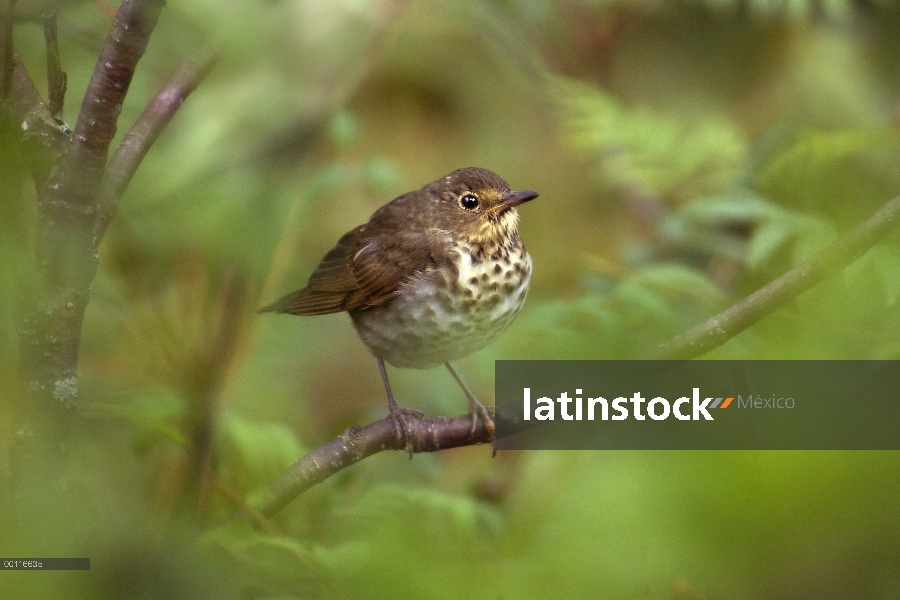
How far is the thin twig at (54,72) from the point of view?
3.10 feet

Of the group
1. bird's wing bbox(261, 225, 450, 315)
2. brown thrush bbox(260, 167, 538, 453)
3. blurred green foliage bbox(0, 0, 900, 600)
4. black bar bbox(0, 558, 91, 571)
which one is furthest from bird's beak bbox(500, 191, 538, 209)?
black bar bbox(0, 558, 91, 571)

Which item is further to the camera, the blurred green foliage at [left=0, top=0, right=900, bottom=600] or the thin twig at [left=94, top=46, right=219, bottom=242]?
the thin twig at [left=94, top=46, right=219, bottom=242]

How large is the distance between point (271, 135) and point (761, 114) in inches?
95.3

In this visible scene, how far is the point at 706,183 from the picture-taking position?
2.94 meters

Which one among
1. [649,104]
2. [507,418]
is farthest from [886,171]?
[649,104]

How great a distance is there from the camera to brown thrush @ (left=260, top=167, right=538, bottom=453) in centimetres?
176

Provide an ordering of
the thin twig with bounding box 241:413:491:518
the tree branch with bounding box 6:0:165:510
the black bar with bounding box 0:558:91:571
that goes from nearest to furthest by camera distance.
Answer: the black bar with bounding box 0:558:91:571 → the tree branch with bounding box 6:0:165:510 → the thin twig with bounding box 241:413:491:518

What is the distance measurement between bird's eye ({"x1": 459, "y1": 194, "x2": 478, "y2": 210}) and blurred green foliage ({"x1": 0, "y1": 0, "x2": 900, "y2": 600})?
26 centimetres

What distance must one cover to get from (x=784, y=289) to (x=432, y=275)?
973 millimetres

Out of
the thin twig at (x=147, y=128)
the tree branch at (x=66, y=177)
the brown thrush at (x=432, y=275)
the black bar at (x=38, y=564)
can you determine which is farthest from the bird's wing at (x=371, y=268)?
the black bar at (x=38, y=564)

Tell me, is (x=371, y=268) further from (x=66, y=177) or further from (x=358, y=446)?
(x=66, y=177)

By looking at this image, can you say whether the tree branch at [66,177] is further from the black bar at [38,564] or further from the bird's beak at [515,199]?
the bird's beak at [515,199]

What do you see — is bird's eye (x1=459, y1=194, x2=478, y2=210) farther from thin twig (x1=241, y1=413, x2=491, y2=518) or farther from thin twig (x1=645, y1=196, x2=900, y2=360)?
thin twig (x1=645, y1=196, x2=900, y2=360)

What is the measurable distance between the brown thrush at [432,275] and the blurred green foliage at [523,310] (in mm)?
146
